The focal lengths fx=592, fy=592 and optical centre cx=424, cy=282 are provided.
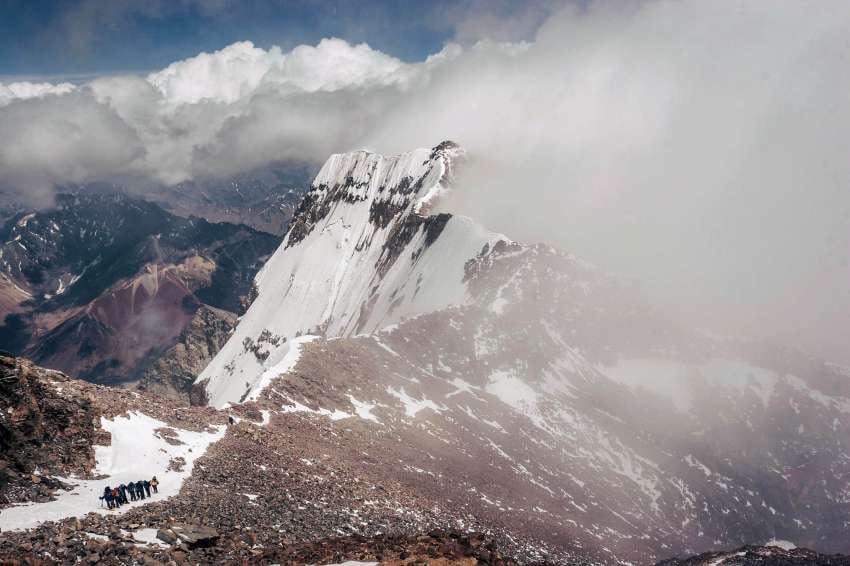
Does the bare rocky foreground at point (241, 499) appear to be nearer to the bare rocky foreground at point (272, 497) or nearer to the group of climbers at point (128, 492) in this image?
the bare rocky foreground at point (272, 497)

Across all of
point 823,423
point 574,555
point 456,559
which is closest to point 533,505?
point 574,555

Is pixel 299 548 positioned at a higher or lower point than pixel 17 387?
lower

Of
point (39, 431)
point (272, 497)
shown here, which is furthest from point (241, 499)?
point (39, 431)

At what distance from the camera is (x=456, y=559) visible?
81.1ft

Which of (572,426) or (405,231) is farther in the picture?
(405,231)

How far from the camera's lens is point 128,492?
32.3 m

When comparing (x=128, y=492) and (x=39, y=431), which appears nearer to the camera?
(x=128, y=492)

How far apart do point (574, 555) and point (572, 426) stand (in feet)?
144

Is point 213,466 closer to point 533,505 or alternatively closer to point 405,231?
point 533,505

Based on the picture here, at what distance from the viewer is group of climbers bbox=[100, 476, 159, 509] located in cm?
2970

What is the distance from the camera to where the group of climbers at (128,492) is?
2970 cm

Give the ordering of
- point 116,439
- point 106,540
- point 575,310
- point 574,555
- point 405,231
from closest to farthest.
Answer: point 106,540 < point 116,439 < point 574,555 < point 575,310 < point 405,231

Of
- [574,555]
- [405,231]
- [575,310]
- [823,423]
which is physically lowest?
[574,555]

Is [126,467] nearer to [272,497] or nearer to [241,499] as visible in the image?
[241,499]
